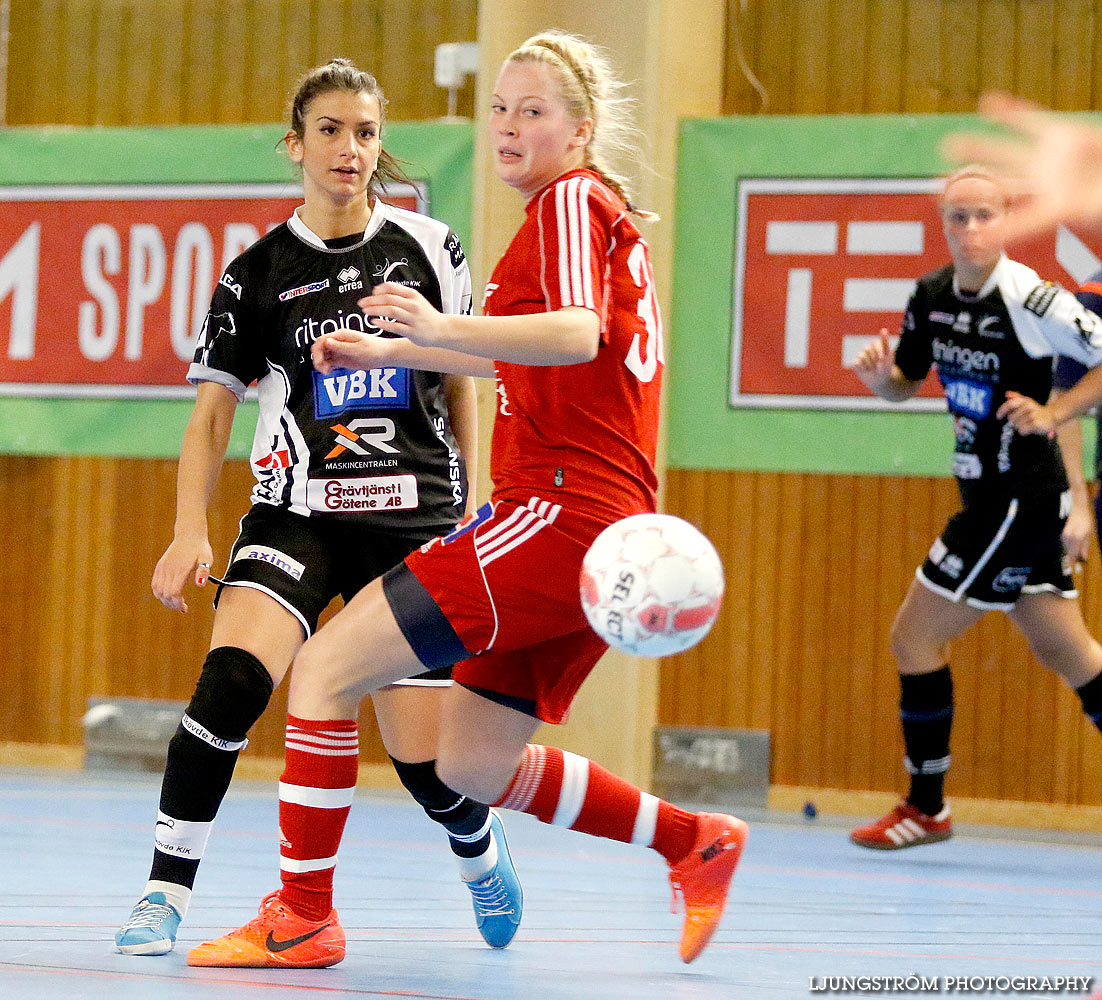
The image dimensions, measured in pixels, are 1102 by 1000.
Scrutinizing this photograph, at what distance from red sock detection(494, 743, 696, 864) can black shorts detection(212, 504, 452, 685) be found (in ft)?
1.32

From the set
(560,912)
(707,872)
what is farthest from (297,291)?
(560,912)

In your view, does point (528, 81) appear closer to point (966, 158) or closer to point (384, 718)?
point (384, 718)

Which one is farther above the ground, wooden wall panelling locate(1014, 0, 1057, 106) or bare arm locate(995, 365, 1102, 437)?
wooden wall panelling locate(1014, 0, 1057, 106)

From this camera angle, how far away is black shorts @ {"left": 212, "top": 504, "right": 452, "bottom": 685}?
3395mm

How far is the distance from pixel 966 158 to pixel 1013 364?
368 centimetres

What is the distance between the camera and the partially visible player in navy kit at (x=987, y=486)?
16.7ft

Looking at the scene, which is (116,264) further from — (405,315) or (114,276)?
(405,315)

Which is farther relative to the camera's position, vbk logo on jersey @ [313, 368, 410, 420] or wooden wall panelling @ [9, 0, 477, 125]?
wooden wall panelling @ [9, 0, 477, 125]

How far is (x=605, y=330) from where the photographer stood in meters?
2.98

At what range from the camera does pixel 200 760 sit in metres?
3.27

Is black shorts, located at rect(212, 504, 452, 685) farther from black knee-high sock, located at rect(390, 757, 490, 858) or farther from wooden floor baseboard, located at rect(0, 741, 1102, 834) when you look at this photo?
wooden floor baseboard, located at rect(0, 741, 1102, 834)

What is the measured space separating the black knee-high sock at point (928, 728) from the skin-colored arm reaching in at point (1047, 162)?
3.82 metres

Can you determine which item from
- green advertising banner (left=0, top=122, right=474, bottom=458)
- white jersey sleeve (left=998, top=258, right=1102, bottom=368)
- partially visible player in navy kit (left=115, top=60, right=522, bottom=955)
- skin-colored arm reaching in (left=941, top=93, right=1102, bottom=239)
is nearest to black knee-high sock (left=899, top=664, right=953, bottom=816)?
white jersey sleeve (left=998, top=258, right=1102, bottom=368)

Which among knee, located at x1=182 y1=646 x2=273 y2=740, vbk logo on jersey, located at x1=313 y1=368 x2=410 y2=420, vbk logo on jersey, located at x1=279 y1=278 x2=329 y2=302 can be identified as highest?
Result: vbk logo on jersey, located at x1=279 y1=278 x2=329 y2=302
